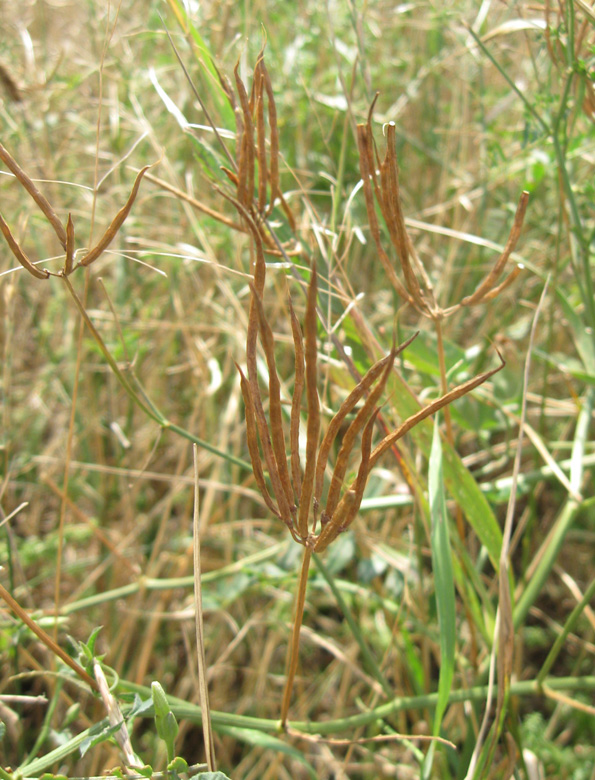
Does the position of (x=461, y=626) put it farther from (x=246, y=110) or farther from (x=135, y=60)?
(x=135, y=60)

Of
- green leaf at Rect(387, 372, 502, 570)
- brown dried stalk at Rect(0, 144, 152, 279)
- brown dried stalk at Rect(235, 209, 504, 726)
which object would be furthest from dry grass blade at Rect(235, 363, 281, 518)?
green leaf at Rect(387, 372, 502, 570)

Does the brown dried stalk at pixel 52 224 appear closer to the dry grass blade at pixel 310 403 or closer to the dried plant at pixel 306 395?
the dried plant at pixel 306 395

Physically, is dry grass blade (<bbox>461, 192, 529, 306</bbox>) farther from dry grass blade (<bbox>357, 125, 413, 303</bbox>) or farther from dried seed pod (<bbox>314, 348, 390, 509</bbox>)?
dried seed pod (<bbox>314, 348, 390, 509</bbox>)

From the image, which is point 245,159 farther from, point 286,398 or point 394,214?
point 286,398

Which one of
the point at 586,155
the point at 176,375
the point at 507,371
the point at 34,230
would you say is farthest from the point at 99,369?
the point at 586,155

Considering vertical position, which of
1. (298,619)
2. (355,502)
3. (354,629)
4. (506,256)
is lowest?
(354,629)

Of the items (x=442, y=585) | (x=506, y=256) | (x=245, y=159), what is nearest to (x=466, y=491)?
(x=442, y=585)
